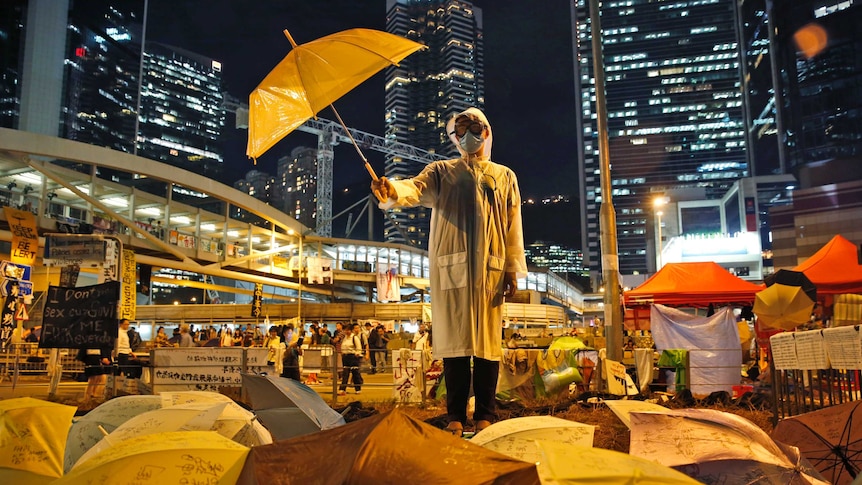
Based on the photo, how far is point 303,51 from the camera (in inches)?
182

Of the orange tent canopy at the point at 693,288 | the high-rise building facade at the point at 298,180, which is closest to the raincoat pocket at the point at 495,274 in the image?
the orange tent canopy at the point at 693,288

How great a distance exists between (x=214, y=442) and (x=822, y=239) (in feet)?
272

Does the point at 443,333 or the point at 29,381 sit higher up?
the point at 443,333

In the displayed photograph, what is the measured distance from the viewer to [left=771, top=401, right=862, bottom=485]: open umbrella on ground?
10.2 ft

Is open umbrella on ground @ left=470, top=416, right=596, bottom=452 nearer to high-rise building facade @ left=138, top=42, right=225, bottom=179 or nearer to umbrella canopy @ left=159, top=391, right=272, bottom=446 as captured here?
umbrella canopy @ left=159, top=391, right=272, bottom=446

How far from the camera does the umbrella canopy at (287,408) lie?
12.9 feet

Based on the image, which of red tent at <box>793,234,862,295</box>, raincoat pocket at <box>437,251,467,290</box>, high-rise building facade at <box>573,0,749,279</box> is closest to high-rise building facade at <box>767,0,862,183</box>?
high-rise building facade at <box>573,0,749,279</box>

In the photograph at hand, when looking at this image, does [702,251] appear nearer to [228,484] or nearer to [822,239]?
[822,239]

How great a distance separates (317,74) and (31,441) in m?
2.84

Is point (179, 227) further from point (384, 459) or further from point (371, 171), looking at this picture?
point (384, 459)

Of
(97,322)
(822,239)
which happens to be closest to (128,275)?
(97,322)

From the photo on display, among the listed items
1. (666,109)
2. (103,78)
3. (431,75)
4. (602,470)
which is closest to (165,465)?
(602,470)

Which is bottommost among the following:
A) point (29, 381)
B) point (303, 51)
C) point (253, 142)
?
point (29, 381)

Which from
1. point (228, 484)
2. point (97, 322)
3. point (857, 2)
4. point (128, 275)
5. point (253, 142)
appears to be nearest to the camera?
point (228, 484)
